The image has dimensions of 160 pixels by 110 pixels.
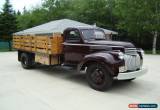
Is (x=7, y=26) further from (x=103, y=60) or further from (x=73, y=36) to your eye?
(x=103, y=60)

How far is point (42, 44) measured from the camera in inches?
332

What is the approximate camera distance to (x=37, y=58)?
9133 mm

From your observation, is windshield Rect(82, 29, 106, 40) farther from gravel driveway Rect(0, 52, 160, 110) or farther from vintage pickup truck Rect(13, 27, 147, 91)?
gravel driveway Rect(0, 52, 160, 110)

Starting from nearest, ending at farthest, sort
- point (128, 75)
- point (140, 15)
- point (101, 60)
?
point (128, 75) → point (101, 60) → point (140, 15)

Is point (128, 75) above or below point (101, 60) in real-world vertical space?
below

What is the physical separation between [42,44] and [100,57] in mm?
3016

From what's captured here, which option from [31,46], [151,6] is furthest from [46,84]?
[151,6]

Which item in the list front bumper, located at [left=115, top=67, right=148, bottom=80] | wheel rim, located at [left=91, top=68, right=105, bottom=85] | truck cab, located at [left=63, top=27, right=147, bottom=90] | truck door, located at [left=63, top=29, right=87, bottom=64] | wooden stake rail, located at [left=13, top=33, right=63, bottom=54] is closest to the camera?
front bumper, located at [left=115, top=67, right=148, bottom=80]

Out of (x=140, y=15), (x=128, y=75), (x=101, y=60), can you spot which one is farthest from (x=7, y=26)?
(x=128, y=75)

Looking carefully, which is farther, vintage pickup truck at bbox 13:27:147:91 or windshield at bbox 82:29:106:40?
windshield at bbox 82:29:106:40

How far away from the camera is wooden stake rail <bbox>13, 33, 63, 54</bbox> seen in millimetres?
7879

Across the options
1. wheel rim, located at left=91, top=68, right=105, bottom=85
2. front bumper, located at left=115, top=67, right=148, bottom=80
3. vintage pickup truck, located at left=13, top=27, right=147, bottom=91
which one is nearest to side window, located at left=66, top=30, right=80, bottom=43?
vintage pickup truck, located at left=13, top=27, right=147, bottom=91

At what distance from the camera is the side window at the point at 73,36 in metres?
7.44

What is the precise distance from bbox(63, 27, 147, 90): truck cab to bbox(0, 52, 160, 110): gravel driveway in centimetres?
44
